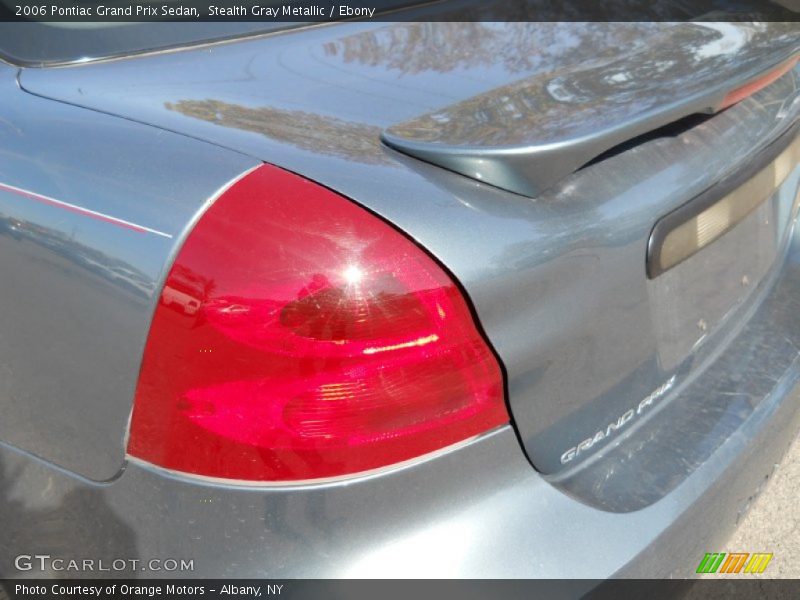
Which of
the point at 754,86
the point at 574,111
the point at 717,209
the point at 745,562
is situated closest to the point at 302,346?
the point at 574,111

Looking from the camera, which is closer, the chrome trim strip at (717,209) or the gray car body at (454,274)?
the gray car body at (454,274)

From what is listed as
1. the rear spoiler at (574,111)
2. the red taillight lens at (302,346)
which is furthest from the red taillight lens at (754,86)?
the red taillight lens at (302,346)

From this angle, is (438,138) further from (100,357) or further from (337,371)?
(100,357)

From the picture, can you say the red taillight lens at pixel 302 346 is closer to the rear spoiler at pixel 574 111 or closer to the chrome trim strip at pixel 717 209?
the rear spoiler at pixel 574 111

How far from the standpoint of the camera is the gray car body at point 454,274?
4.21 ft

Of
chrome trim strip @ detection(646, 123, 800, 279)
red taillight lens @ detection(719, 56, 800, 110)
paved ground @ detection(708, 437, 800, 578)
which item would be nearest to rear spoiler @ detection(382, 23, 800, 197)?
red taillight lens @ detection(719, 56, 800, 110)

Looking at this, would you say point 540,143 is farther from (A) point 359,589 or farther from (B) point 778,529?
(B) point 778,529

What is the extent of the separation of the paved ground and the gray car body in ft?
2.44

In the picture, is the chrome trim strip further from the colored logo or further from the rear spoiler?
the colored logo

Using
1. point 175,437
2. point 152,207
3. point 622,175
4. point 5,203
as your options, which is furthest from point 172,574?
point 622,175

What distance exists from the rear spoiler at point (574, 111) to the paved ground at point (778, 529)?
1.20 metres

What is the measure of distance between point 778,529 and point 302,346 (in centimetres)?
191

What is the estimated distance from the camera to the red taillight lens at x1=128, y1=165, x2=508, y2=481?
122 cm

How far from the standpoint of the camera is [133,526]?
1.37m
